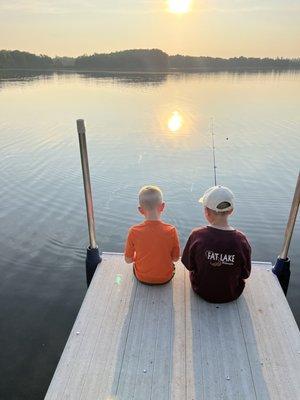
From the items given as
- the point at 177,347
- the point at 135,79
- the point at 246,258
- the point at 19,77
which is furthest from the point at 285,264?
the point at 19,77

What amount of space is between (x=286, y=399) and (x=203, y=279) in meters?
1.20

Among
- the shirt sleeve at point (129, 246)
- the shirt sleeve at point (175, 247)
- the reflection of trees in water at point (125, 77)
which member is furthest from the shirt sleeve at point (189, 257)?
the reflection of trees in water at point (125, 77)

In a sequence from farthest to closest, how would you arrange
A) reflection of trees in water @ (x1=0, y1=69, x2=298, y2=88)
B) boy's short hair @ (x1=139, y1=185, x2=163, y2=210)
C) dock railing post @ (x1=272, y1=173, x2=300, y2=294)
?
reflection of trees in water @ (x1=0, y1=69, x2=298, y2=88) → dock railing post @ (x1=272, y1=173, x2=300, y2=294) → boy's short hair @ (x1=139, y1=185, x2=163, y2=210)

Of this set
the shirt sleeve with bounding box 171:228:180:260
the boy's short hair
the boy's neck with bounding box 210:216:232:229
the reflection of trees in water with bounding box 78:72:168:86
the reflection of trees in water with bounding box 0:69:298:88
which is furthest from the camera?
the reflection of trees in water with bounding box 0:69:298:88

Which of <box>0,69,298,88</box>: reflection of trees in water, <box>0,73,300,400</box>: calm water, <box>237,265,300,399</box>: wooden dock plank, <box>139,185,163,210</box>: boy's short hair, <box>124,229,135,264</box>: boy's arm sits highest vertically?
<box>139,185,163,210</box>: boy's short hair

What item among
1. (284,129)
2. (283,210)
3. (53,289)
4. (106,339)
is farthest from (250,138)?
(106,339)

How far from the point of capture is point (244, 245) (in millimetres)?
3393

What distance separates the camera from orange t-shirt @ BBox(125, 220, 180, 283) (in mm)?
3623

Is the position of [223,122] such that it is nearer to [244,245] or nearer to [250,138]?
[250,138]

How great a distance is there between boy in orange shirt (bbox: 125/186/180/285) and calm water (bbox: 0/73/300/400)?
1656 millimetres

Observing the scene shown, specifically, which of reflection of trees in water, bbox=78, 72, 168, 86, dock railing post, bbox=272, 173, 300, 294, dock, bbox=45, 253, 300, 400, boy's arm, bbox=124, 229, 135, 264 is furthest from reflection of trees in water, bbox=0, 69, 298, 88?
dock, bbox=45, 253, 300, 400

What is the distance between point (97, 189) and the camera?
9.15 meters

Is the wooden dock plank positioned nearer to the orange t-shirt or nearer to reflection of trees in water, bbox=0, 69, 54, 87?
the orange t-shirt

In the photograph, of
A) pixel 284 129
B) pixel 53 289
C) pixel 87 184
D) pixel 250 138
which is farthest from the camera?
pixel 284 129
